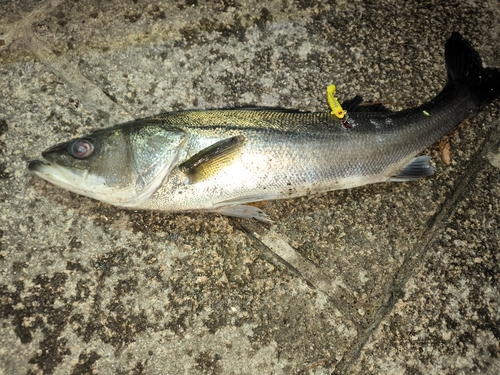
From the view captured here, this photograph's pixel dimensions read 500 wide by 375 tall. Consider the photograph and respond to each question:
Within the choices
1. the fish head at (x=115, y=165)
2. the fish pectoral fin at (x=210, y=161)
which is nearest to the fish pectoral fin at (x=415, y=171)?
the fish pectoral fin at (x=210, y=161)

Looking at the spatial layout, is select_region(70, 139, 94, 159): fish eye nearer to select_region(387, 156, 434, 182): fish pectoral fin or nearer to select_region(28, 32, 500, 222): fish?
select_region(28, 32, 500, 222): fish

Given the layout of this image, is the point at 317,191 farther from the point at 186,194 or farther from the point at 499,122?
the point at 499,122

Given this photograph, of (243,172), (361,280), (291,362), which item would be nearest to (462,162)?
(361,280)

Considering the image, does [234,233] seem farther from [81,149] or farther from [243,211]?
[81,149]

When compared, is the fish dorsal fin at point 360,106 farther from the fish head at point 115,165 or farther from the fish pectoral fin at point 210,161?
the fish head at point 115,165

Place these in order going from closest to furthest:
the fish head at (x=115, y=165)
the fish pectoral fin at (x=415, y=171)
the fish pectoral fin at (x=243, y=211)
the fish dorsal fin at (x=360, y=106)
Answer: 1. the fish head at (x=115, y=165)
2. the fish pectoral fin at (x=243, y=211)
3. the fish pectoral fin at (x=415, y=171)
4. the fish dorsal fin at (x=360, y=106)

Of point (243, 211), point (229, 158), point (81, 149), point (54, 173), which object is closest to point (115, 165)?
point (81, 149)

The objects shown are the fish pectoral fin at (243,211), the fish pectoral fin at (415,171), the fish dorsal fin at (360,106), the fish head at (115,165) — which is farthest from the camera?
the fish dorsal fin at (360,106)
